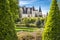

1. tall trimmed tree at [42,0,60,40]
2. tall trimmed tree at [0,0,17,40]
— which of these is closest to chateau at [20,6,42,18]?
tall trimmed tree at [42,0,60,40]

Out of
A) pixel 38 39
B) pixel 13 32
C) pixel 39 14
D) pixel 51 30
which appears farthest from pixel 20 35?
pixel 39 14

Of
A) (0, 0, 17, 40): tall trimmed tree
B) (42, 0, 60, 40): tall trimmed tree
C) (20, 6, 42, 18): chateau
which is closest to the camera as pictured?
(0, 0, 17, 40): tall trimmed tree

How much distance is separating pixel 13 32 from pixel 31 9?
18.2 meters

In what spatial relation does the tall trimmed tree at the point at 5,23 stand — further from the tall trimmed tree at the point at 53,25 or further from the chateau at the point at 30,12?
the chateau at the point at 30,12

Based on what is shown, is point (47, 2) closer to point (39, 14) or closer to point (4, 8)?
point (39, 14)

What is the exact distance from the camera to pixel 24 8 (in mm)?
29125

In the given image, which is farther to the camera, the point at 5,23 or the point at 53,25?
the point at 53,25

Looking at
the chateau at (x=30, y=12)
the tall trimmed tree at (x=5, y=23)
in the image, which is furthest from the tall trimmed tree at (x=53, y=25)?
the chateau at (x=30, y=12)

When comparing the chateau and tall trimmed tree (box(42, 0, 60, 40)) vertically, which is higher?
tall trimmed tree (box(42, 0, 60, 40))

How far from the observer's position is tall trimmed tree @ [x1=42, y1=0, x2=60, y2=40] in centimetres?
1241

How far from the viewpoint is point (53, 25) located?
41.1ft

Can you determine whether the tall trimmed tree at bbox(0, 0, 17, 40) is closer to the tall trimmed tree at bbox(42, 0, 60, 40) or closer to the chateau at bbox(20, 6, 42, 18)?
the tall trimmed tree at bbox(42, 0, 60, 40)

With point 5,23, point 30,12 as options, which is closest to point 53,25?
point 5,23

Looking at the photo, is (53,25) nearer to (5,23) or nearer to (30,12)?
(5,23)
